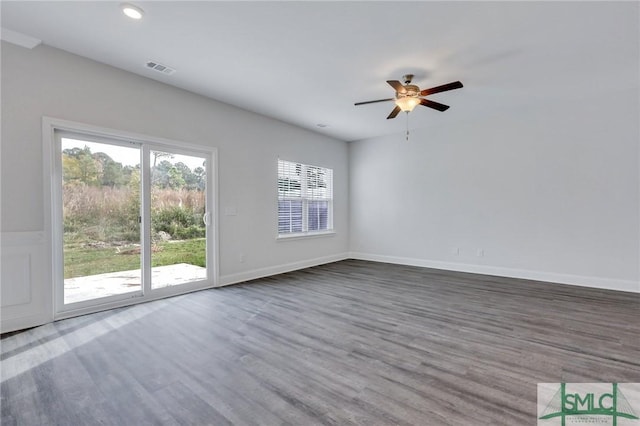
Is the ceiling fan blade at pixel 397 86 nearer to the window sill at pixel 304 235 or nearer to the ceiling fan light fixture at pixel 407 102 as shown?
the ceiling fan light fixture at pixel 407 102

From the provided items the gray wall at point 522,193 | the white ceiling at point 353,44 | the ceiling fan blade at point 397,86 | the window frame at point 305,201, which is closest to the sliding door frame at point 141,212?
the white ceiling at point 353,44

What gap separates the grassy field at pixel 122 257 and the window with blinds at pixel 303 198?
1.72 metres

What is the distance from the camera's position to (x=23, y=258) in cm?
287

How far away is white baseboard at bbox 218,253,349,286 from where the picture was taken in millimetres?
4618

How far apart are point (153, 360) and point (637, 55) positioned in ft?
18.7

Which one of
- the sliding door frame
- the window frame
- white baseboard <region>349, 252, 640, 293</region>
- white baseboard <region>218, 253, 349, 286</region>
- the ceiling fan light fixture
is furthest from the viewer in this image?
the window frame

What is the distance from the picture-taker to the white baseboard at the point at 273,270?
182 inches

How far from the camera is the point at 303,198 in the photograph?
6.12 metres

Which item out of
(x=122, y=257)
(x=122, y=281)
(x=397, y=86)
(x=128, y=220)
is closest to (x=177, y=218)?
(x=128, y=220)

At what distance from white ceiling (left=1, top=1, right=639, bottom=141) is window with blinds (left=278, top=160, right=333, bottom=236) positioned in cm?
177

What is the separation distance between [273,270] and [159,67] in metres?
3.54

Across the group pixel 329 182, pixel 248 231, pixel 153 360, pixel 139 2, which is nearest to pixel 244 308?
pixel 153 360

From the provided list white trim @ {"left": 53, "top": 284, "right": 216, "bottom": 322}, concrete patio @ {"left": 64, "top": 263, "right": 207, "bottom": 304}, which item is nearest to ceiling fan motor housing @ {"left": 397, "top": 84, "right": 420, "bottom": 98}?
concrete patio @ {"left": 64, "top": 263, "right": 207, "bottom": 304}

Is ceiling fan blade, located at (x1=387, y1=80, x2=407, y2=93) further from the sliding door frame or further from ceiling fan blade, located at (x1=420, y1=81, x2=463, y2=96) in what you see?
the sliding door frame
